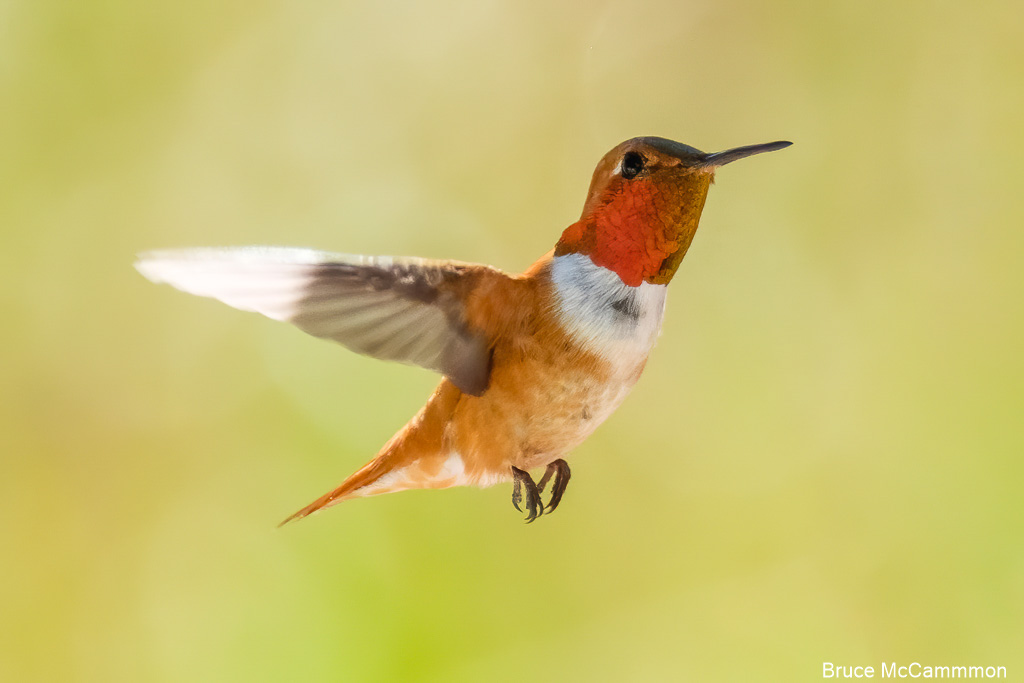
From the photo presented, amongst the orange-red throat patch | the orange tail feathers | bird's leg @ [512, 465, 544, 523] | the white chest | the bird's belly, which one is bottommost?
bird's leg @ [512, 465, 544, 523]

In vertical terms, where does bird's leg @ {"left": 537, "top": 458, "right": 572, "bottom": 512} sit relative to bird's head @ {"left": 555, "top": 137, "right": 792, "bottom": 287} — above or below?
below

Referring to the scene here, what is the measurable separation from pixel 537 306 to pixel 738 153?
0.16 meters

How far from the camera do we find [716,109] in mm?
1309

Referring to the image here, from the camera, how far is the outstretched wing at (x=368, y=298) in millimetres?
489

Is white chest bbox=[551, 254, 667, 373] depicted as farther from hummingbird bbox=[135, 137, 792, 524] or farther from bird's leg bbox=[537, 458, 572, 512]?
bird's leg bbox=[537, 458, 572, 512]

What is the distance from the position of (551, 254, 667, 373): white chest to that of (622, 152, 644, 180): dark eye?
0.21 ft

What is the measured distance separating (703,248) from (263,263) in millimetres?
923

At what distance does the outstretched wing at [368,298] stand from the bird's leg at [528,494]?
2.7 inches

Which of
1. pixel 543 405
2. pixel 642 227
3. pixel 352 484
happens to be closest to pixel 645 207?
pixel 642 227

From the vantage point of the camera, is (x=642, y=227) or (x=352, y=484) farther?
(x=352, y=484)

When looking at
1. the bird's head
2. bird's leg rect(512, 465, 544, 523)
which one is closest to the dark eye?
the bird's head

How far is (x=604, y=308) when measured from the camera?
56cm

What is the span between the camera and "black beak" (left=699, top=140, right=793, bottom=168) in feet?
1.57

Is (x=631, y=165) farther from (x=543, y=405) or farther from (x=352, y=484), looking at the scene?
(x=352, y=484)
